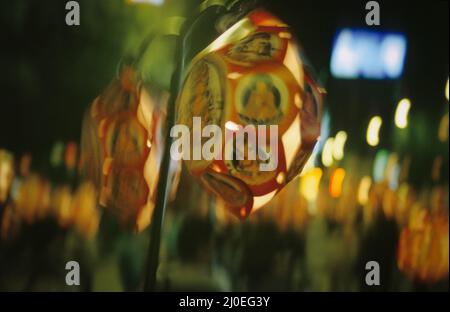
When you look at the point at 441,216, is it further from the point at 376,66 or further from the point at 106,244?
the point at 106,244

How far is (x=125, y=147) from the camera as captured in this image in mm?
2037

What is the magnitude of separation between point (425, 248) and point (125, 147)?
112 centimetres

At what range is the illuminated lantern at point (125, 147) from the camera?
79.5 inches

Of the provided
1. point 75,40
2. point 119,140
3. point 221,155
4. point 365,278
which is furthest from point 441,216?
point 75,40

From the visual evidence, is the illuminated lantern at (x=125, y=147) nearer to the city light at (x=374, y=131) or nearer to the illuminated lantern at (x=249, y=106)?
the illuminated lantern at (x=249, y=106)

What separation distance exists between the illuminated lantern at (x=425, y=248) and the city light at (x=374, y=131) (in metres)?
0.29

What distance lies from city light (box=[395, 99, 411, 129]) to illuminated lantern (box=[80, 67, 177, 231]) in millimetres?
821

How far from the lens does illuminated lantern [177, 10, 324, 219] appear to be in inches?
80.6

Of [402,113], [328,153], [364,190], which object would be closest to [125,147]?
[328,153]

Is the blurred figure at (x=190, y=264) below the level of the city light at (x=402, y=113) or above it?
below

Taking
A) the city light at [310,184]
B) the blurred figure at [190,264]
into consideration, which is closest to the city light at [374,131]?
the city light at [310,184]

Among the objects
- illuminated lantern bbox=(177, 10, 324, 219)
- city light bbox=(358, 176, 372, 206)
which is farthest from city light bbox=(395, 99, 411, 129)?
illuminated lantern bbox=(177, 10, 324, 219)

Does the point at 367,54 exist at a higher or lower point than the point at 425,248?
higher

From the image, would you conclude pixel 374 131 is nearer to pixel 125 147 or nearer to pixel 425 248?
pixel 425 248
